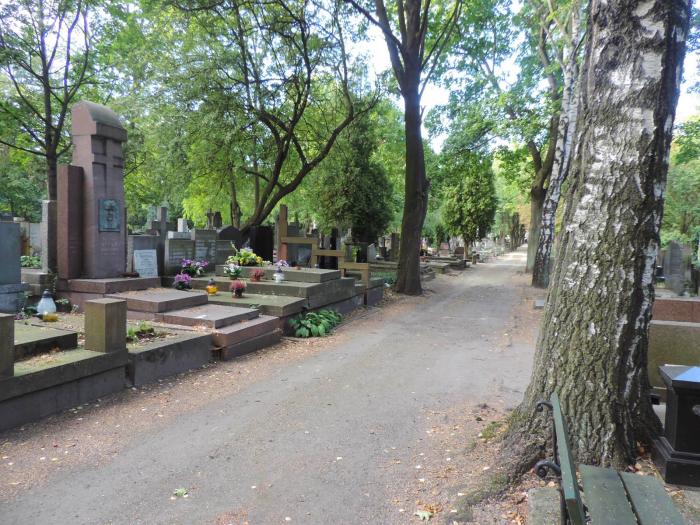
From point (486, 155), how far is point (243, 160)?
11.1 meters

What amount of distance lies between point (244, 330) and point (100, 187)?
14.7 feet

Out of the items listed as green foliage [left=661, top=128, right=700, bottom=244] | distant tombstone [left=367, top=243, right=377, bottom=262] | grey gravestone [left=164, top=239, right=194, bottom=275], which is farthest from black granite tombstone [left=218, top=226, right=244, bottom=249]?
green foliage [left=661, top=128, right=700, bottom=244]

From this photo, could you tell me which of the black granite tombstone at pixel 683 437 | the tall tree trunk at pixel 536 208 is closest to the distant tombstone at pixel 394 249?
the tall tree trunk at pixel 536 208

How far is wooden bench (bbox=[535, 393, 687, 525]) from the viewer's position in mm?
Answer: 2115

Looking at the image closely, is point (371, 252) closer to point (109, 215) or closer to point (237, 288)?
point (237, 288)

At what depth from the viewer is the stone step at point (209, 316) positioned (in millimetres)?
7676

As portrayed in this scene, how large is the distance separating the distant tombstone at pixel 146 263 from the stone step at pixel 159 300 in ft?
3.25

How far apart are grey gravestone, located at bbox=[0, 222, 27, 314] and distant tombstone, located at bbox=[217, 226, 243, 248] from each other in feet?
24.1

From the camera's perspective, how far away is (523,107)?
19.2 meters

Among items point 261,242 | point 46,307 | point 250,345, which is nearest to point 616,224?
point 250,345

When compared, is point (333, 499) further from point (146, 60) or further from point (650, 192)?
point (146, 60)

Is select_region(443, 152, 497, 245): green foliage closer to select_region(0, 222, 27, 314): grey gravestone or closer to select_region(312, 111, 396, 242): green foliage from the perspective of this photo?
select_region(312, 111, 396, 242): green foliage

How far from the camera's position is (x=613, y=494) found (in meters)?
2.41

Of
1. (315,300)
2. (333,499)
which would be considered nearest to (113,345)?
(333,499)
